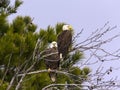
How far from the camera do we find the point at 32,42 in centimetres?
855

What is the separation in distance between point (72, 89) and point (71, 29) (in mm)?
2321

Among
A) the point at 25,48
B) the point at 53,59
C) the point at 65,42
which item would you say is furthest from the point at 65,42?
the point at 25,48

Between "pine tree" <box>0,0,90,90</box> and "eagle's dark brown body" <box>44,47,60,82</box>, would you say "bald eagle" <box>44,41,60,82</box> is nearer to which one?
"eagle's dark brown body" <box>44,47,60,82</box>

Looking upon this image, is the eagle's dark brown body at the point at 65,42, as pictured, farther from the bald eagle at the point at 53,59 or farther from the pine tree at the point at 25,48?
the pine tree at the point at 25,48

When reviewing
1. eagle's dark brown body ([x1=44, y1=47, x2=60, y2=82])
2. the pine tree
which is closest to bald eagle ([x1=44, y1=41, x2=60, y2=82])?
eagle's dark brown body ([x1=44, y1=47, x2=60, y2=82])

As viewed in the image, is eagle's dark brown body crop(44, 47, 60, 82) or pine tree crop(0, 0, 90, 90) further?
pine tree crop(0, 0, 90, 90)

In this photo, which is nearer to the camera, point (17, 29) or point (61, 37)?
point (61, 37)

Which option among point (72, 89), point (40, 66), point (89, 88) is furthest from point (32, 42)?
point (89, 88)

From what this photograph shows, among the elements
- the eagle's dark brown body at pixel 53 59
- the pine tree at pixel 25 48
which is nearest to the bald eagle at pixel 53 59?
the eagle's dark brown body at pixel 53 59

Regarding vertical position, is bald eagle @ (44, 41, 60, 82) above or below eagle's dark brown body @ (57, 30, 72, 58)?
below

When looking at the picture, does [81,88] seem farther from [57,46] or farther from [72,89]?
[57,46]

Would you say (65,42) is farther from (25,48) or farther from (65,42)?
(25,48)

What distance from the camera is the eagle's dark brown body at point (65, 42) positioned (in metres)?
6.54

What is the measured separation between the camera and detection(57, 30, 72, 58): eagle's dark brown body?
654cm
